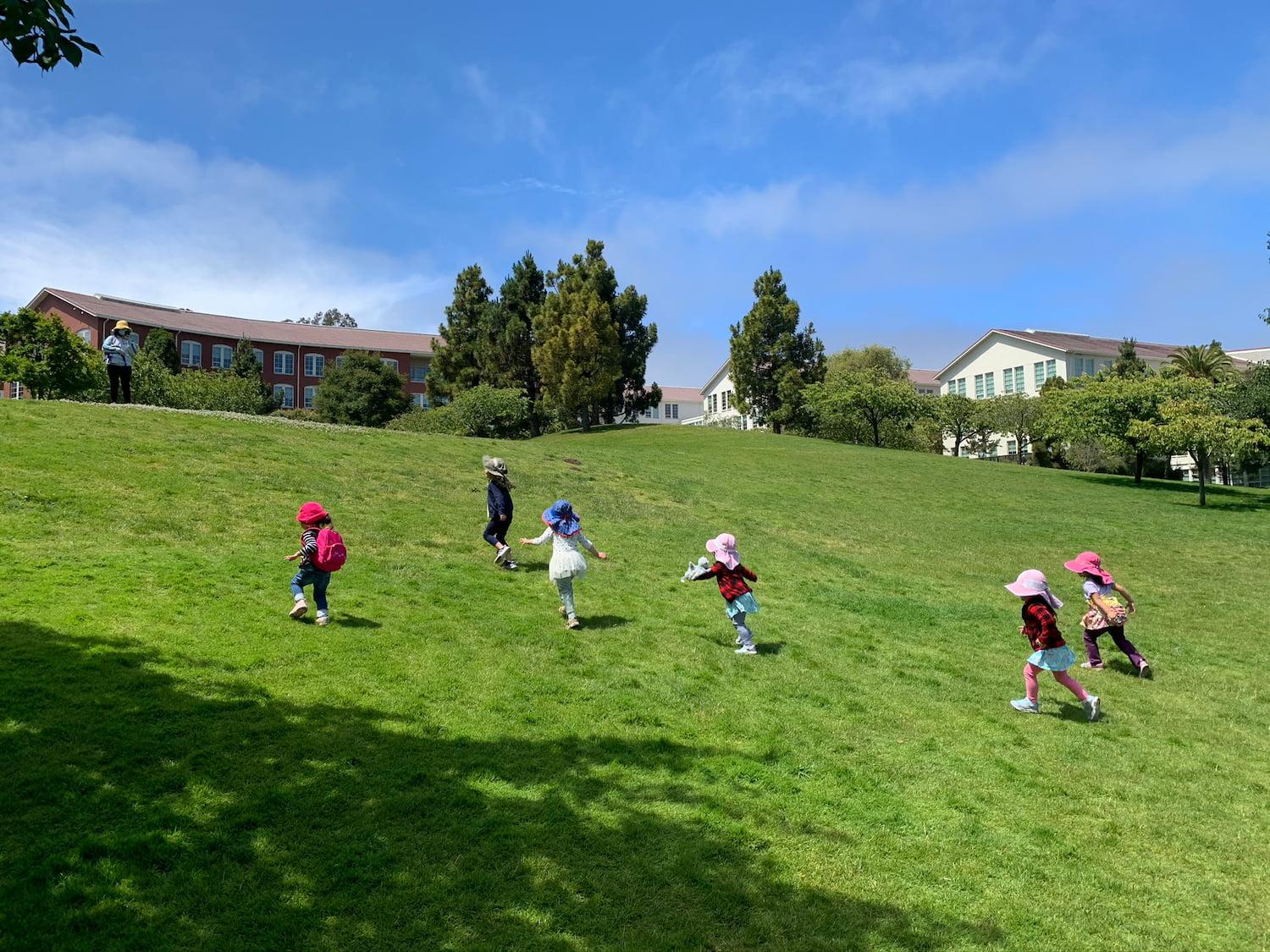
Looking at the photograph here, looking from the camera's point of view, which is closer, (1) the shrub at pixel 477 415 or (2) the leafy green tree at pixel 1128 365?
(1) the shrub at pixel 477 415

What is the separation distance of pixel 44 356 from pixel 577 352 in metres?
30.1

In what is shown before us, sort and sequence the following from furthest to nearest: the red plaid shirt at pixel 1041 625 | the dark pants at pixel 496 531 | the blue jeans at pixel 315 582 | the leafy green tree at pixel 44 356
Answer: the leafy green tree at pixel 44 356
the dark pants at pixel 496 531
the blue jeans at pixel 315 582
the red plaid shirt at pixel 1041 625

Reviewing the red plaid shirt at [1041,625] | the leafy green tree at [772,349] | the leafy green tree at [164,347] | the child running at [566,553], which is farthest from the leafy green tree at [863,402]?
the leafy green tree at [164,347]

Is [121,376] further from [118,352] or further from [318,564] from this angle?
[318,564]

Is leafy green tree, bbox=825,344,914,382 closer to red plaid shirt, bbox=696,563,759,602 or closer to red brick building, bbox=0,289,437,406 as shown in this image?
red brick building, bbox=0,289,437,406

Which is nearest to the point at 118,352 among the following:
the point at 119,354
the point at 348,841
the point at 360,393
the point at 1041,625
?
the point at 119,354

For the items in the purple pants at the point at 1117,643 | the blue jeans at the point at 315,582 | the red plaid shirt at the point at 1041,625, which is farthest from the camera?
the purple pants at the point at 1117,643

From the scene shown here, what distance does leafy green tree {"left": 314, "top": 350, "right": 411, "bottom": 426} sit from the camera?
6575 centimetres

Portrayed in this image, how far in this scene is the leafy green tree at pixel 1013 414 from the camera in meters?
60.6

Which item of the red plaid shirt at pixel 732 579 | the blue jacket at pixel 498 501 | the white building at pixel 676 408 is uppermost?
the white building at pixel 676 408

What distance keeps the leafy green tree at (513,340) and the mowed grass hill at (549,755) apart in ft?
146

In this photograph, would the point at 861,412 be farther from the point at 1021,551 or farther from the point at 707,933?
the point at 707,933

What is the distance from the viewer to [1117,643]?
42.4ft

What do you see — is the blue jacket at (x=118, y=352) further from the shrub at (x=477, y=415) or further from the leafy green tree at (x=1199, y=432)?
the leafy green tree at (x=1199, y=432)
